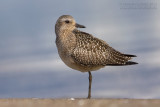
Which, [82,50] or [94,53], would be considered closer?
[82,50]

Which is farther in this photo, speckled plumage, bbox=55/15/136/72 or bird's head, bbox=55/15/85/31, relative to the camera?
bird's head, bbox=55/15/85/31

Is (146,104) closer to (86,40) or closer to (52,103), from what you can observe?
(52,103)

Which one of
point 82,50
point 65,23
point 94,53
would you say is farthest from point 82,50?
point 65,23

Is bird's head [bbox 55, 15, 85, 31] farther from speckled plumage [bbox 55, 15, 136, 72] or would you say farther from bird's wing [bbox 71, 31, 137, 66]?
bird's wing [bbox 71, 31, 137, 66]

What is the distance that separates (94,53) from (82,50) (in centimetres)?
32

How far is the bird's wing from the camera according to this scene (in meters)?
8.48

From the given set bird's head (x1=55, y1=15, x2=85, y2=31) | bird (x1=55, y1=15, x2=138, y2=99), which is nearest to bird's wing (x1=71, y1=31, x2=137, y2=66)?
bird (x1=55, y1=15, x2=138, y2=99)

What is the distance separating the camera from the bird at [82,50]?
8398 millimetres

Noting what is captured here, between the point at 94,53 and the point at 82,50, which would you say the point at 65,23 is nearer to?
the point at 82,50

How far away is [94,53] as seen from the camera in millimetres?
8695

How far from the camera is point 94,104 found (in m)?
5.71

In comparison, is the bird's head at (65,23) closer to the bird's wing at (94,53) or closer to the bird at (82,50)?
the bird at (82,50)

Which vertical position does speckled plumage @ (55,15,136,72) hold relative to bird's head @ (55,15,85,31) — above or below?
below

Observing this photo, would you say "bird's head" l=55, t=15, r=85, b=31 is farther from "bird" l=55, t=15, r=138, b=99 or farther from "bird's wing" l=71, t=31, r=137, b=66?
"bird's wing" l=71, t=31, r=137, b=66
